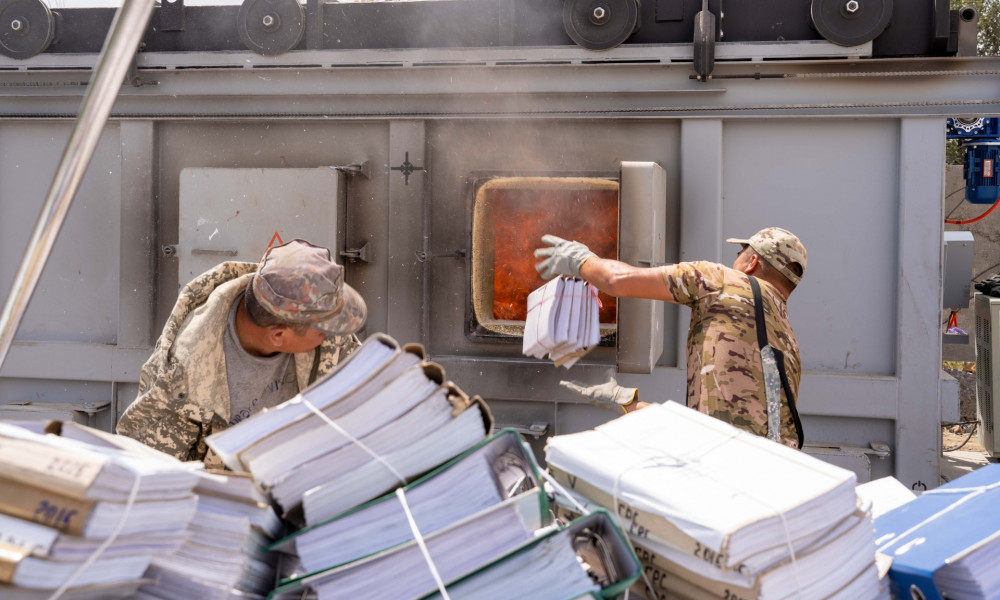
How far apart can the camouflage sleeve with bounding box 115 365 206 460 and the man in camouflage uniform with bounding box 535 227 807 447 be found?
1599mm

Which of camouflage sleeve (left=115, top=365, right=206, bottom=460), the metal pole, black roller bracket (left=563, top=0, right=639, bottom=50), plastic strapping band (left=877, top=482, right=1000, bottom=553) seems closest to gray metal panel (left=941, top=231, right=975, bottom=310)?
black roller bracket (left=563, top=0, right=639, bottom=50)

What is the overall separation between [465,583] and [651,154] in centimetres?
362

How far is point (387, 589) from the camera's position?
116 cm

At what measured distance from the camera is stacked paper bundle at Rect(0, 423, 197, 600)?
101cm

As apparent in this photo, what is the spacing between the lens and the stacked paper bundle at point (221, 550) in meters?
1.13

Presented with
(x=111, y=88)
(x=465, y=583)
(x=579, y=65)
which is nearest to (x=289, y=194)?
(x=579, y=65)

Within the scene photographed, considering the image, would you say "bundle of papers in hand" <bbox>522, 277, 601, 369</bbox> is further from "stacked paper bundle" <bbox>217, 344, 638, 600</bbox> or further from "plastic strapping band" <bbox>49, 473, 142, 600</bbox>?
"plastic strapping band" <bbox>49, 473, 142, 600</bbox>

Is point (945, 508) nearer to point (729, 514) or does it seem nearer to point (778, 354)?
point (729, 514)

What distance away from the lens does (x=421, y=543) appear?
1161 mm

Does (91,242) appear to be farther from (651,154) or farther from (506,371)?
(651,154)

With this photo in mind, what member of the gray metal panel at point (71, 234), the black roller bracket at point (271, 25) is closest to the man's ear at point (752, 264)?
the black roller bracket at point (271, 25)

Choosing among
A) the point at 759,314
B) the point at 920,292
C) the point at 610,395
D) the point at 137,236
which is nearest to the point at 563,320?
the point at 610,395

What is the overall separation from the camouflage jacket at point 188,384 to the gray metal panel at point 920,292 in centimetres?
333

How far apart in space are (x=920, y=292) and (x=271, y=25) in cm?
375
